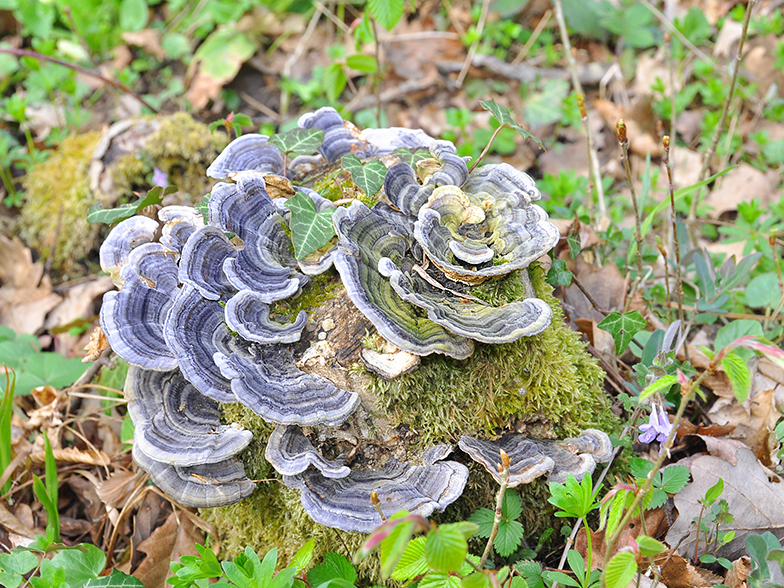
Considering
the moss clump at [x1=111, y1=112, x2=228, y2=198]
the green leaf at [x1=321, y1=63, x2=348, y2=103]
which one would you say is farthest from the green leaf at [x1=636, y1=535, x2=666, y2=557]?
the moss clump at [x1=111, y1=112, x2=228, y2=198]

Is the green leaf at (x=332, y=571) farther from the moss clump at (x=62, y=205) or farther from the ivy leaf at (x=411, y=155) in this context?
the moss clump at (x=62, y=205)

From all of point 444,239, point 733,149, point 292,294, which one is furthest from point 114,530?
point 733,149

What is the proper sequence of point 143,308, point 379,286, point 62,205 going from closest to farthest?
point 379,286 < point 143,308 < point 62,205

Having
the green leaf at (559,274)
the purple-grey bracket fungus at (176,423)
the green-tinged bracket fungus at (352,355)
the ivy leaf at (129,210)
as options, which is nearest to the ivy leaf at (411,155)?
the green-tinged bracket fungus at (352,355)

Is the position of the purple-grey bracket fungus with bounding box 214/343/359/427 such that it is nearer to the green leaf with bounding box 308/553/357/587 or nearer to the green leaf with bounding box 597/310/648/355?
the green leaf with bounding box 308/553/357/587

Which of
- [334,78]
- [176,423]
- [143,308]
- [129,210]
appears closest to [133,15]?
[334,78]

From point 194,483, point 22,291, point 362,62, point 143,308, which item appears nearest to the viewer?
point 194,483

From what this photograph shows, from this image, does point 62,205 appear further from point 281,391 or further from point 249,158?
point 281,391
